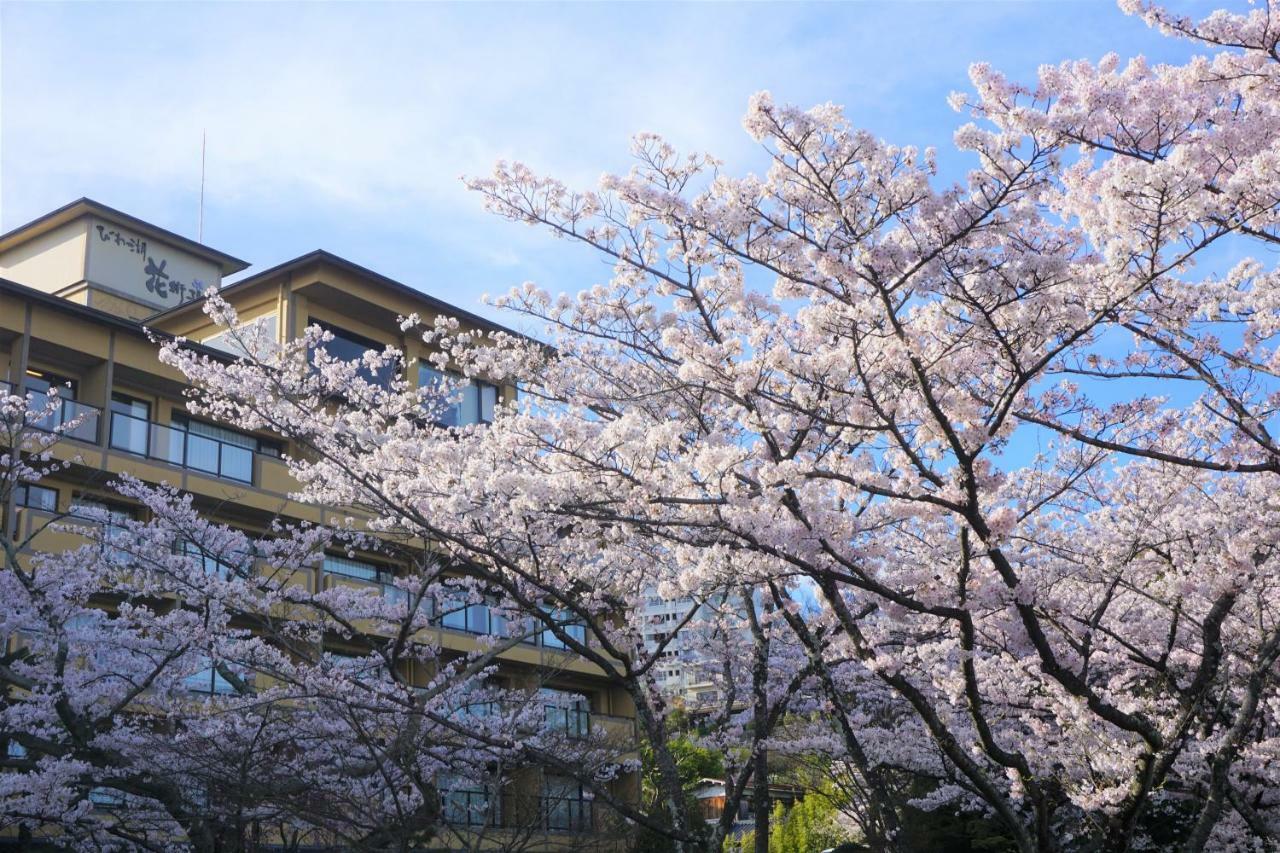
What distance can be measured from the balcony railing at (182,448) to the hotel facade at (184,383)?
24 mm

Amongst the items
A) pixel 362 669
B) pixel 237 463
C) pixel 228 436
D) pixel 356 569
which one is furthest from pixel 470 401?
pixel 362 669

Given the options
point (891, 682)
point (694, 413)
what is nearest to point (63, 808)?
point (694, 413)

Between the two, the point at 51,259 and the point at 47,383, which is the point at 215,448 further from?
the point at 51,259

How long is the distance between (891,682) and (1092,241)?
9.58ft

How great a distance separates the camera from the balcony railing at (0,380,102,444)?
683 inches

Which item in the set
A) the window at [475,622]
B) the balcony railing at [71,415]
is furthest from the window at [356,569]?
the balcony railing at [71,415]

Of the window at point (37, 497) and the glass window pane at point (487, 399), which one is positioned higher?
the glass window pane at point (487, 399)

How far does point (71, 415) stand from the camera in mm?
17844

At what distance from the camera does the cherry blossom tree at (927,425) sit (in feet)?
21.4

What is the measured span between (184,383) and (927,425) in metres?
16.3

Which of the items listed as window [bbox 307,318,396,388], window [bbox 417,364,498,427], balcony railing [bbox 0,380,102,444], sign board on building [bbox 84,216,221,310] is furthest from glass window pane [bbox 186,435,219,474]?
sign board on building [bbox 84,216,221,310]

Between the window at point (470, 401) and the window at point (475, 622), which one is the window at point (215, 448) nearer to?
the window at point (470, 401)

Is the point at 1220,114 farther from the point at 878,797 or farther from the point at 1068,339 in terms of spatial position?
the point at 878,797

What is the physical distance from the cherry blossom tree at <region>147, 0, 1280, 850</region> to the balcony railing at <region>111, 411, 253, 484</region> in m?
8.56
